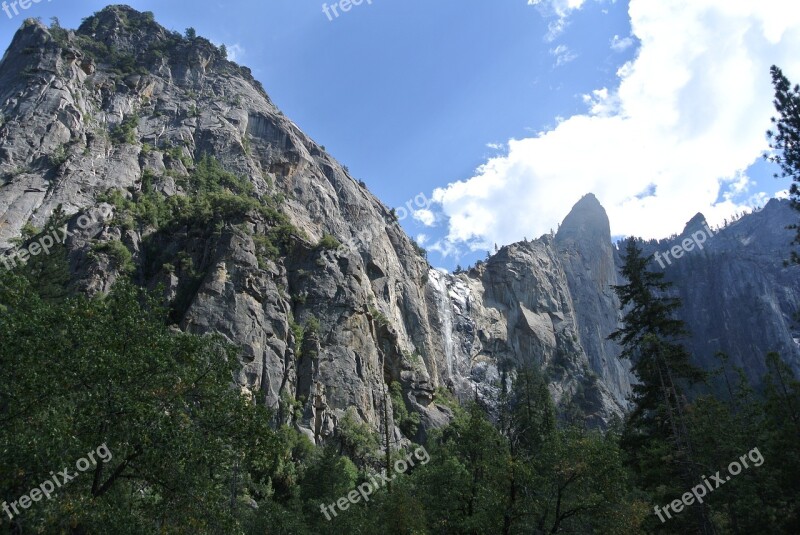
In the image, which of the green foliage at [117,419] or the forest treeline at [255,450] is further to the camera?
the forest treeline at [255,450]

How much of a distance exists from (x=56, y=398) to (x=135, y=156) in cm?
5964

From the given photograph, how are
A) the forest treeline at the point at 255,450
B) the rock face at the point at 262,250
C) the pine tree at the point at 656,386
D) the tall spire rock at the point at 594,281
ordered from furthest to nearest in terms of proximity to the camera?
the tall spire rock at the point at 594,281 < the rock face at the point at 262,250 < the pine tree at the point at 656,386 < the forest treeline at the point at 255,450

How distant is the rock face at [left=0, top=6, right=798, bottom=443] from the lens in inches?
1970

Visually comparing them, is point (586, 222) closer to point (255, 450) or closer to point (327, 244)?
point (327, 244)

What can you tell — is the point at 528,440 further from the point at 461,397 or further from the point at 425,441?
the point at 461,397

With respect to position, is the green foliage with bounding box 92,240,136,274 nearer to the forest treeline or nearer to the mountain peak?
the forest treeline

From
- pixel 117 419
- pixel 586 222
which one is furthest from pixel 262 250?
pixel 586 222

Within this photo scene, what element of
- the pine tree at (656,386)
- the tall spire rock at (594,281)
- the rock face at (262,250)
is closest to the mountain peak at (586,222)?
the tall spire rock at (594,281)

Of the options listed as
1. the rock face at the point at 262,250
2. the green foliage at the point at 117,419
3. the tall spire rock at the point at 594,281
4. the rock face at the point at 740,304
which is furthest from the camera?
the rock face at the point at 740,304

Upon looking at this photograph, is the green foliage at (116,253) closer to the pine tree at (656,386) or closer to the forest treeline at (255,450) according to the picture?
the forest treeline at (255,450)

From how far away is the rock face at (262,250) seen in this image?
50.0 m

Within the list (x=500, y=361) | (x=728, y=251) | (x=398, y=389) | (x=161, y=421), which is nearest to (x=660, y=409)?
(x=161, y=421)

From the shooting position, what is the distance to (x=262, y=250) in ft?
184

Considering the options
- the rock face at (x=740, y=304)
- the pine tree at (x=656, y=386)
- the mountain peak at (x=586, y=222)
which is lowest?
the pine tree at (x=656, y=386)
